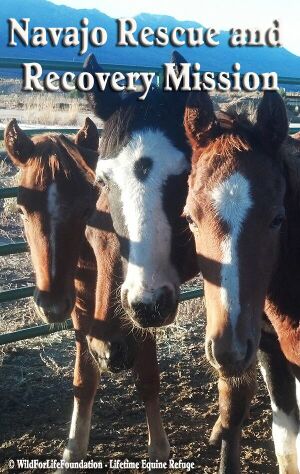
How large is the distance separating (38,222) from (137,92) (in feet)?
3.09

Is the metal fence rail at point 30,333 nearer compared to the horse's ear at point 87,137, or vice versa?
the horse's ear at point 87,137

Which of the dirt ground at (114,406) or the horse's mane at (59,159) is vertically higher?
the horse's mane at (59,159)

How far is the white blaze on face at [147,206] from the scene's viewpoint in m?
2.51

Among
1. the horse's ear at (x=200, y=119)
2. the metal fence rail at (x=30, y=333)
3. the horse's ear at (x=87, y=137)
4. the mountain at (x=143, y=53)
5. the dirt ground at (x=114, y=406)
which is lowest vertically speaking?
the dirt ground at (x=114, y=406)

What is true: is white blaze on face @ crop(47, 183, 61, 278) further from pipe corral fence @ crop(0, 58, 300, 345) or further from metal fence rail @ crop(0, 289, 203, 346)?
metal fence rail @ crop(0, 289, 203, 346)

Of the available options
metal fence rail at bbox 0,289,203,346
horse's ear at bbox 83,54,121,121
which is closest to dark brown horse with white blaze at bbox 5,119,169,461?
horse's ear at bbox 83,54,121,121

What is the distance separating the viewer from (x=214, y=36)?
4.61 meters

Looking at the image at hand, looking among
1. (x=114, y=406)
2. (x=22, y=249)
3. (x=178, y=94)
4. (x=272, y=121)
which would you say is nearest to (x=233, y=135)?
(x=272, y=121)

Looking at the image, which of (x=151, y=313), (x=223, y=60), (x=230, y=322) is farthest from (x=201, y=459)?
(x=223, y=60)

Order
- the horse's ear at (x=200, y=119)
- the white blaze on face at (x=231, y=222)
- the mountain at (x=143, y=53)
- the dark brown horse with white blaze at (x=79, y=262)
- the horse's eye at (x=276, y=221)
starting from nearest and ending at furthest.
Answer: the white blaze on face at (x=231, y=222)
the horse's eye at (x=276, y=221)
the horse's ear at (x=200, y=119)
the dark brown horse with white blaze at (x=79, y=262)
the mountain at (x=143, y=53)

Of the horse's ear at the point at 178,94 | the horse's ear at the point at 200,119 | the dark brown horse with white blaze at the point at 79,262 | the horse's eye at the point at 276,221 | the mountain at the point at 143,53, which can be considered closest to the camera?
the horse's eye at the point at 276,221

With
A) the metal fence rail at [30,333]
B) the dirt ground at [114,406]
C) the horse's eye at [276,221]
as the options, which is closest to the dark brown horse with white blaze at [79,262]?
the dirt ground at [114,406]

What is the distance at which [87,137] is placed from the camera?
3.60 metres

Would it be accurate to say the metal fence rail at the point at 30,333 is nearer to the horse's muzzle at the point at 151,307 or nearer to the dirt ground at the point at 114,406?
the dirt ground at the point at 114,406
